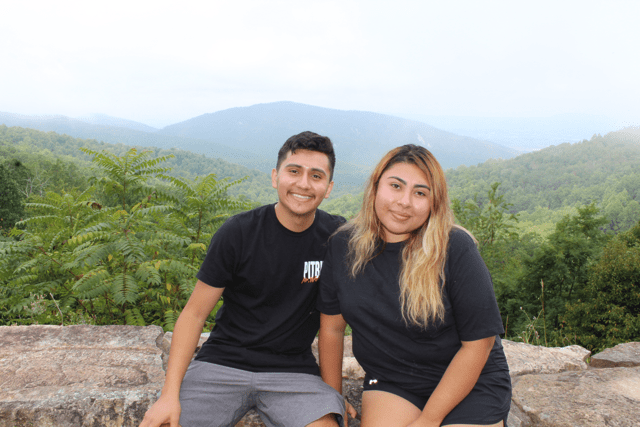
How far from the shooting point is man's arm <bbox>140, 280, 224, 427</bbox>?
189 centimetres

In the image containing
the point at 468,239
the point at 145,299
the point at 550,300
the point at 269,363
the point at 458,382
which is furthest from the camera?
the point at 550,300

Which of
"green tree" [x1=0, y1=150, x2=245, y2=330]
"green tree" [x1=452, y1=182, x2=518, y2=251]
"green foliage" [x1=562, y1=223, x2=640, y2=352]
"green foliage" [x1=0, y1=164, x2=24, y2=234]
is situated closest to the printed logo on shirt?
"green tree" [x1=0, y1=150, x2=245, y2=330]

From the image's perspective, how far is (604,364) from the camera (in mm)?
3316

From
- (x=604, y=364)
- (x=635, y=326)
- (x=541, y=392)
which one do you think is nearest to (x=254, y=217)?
(x=541, y=392)

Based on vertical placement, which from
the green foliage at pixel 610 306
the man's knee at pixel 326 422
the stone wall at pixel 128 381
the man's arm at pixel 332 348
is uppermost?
the man's arm at pixel 332 348

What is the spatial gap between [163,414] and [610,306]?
9.34 meters

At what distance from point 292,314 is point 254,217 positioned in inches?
24.2

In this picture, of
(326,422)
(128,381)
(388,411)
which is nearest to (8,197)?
(128,381)

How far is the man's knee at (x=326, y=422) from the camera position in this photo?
1945 millimetres

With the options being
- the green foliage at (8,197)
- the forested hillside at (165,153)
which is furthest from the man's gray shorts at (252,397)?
the forested hillside at (165,153)

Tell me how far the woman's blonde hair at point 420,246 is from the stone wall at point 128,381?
978mm

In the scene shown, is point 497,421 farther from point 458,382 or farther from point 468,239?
point 468,239

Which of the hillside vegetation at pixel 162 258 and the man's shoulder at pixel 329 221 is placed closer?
the man's shoulder at pixel 329 221

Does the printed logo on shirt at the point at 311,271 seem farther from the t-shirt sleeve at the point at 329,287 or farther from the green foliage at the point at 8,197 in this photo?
the green foliage at the point at 8,197
